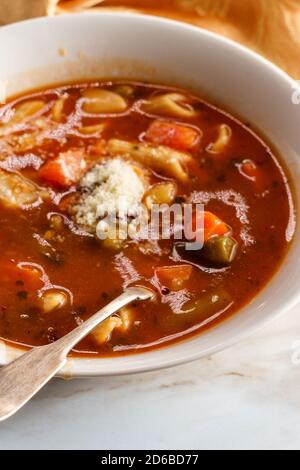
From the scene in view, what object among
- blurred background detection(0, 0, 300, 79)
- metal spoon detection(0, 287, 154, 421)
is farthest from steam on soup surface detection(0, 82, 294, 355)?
blurred background detection(0, 0, 300, 79)

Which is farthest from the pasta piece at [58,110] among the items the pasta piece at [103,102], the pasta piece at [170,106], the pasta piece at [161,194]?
the pasta piece at [161,194]

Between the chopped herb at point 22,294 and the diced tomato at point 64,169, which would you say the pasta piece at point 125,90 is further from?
the chopped herb at point 22,294

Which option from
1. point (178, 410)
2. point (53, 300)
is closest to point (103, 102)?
point (53, 300)

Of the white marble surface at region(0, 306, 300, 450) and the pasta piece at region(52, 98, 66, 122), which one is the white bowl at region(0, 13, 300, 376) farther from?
the white marble surface at region(0, 306, 300, 450)

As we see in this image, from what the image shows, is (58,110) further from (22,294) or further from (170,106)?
(22,294)

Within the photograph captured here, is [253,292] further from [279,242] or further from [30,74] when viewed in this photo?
[30,74]

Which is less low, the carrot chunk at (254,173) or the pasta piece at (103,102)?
the pasta piece at (103,102)

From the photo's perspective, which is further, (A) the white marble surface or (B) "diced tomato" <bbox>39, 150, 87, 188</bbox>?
(B) "diced tomato" <bbox>39, 150, 87, 188</bbox>

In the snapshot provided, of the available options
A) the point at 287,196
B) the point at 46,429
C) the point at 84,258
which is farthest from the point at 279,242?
the point at 46,429
